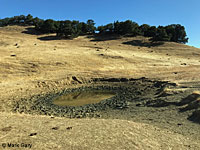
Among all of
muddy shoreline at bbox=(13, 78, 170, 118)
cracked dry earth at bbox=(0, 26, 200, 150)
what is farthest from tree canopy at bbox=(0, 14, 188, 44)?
muddy shoreline at bbox=(13, 78, 170, 118)

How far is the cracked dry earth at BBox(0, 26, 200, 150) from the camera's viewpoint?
8.15m

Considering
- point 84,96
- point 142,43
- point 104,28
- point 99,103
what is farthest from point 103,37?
point 99,103

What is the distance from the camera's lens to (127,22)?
255 feet

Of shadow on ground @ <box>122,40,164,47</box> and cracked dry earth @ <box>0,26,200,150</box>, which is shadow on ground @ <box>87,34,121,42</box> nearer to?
shadow on ground @ <box>122,40,164,47</box>

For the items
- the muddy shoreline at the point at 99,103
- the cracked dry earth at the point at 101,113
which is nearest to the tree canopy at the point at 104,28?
the cracked dry earth at the point at 101,113

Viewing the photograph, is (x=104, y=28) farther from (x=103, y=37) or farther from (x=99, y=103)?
(x=99, y=103)

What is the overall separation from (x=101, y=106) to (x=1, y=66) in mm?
26744

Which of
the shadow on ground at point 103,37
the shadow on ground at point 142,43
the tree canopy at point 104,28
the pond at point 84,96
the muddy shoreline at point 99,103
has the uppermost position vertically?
the tree canopy at point 104,28

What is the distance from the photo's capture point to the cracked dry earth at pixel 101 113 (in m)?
8.15

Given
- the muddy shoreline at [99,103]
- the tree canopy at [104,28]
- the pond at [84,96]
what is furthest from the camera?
the tree canopy at [104,28]

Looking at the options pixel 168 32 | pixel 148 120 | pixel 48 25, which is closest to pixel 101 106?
pixel 148 120

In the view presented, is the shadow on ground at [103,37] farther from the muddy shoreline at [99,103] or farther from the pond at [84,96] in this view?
the pond at [84,96]

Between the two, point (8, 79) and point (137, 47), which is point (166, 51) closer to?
point (137, 47)

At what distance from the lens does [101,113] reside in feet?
48.6
